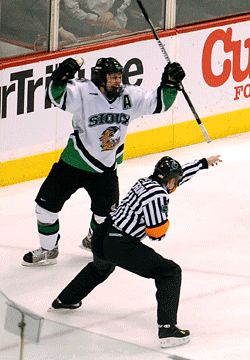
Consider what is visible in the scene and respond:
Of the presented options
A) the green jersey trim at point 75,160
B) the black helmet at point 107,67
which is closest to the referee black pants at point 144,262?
the green jersey trim at point 75,160

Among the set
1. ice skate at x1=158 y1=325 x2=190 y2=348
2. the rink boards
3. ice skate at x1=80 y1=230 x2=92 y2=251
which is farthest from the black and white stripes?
the rink boards

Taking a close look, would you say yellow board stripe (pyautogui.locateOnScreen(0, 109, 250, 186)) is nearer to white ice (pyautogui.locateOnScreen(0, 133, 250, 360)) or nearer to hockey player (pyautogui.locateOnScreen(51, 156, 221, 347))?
white ice (pyautogui.locateOnScreen(0, 133, 250, 360))

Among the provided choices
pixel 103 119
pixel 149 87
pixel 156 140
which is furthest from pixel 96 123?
pixel 156 140

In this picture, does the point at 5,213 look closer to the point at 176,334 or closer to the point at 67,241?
the point at 67,241

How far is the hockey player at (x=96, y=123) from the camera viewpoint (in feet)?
27.7

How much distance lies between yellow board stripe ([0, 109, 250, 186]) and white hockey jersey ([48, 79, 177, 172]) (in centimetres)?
188

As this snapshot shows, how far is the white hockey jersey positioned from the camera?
8.52 m

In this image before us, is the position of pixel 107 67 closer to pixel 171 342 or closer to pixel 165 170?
pixel 165 170

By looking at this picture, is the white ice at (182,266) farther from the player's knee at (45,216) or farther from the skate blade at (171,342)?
the player's knee at (45,216)

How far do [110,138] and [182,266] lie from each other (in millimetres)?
986

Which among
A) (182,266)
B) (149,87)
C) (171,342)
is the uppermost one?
(149,87)

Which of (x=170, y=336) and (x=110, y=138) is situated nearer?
(x=170, y=336)

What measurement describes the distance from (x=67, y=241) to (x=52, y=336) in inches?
141

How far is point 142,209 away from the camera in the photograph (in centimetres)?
760
